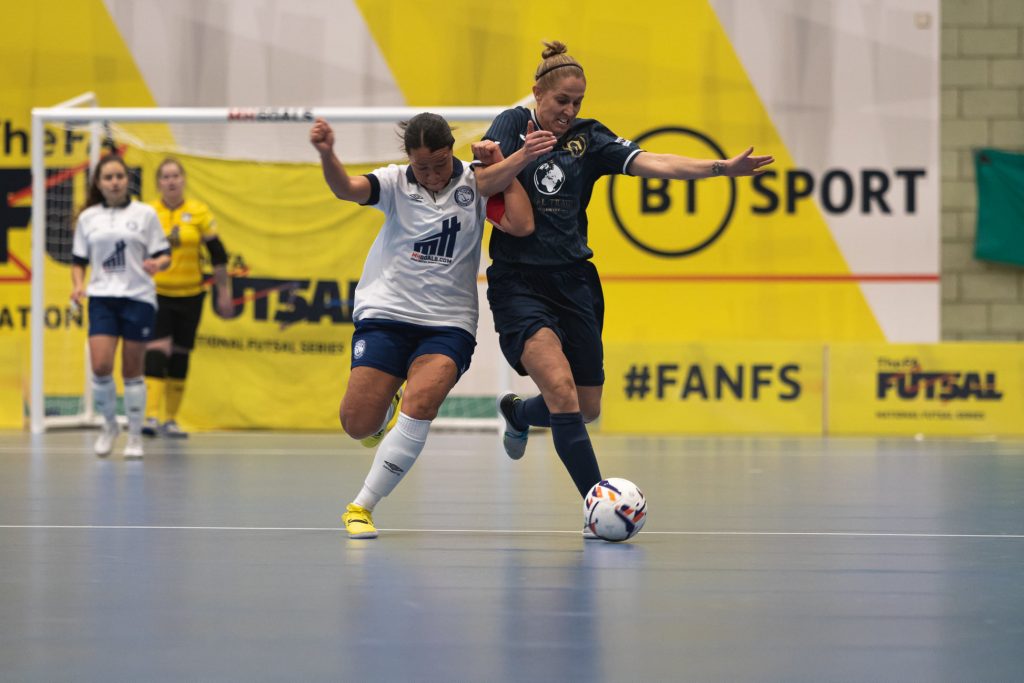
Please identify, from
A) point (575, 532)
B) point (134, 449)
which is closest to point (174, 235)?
point (134, 449)

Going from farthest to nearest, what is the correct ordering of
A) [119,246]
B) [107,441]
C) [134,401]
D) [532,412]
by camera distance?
1. [134,401]
2. [107,441]
3. [119,246]
4. [532,412]

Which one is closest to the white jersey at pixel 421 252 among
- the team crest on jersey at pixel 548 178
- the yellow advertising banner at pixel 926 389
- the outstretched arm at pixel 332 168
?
the outstretched arm at pixel 332 168

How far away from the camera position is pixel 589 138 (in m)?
5.42

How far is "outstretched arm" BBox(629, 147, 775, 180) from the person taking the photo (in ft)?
16.9

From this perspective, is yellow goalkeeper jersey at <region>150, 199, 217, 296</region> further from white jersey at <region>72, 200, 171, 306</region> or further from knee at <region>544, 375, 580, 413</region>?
knee at <region>544, 375, 580, 413</region>

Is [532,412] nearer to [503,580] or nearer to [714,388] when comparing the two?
[503,580]

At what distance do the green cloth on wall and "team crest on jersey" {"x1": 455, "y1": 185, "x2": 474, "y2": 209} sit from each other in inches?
363

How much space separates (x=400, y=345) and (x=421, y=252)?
14.8 inches

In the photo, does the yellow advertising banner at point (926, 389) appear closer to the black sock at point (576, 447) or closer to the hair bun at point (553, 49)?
the black sock at point (576, 447)

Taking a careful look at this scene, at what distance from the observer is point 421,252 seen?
17.5 feet

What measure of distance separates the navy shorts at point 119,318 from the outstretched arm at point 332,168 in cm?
392

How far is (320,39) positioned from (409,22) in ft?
3.10

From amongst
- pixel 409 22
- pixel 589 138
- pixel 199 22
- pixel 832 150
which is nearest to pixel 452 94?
pixel 409 22

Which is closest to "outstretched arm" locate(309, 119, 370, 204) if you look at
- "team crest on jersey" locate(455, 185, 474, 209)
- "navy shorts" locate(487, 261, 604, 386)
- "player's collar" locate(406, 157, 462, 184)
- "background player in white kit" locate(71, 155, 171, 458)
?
"player's collar" locate(406, 157, 462, 184)
